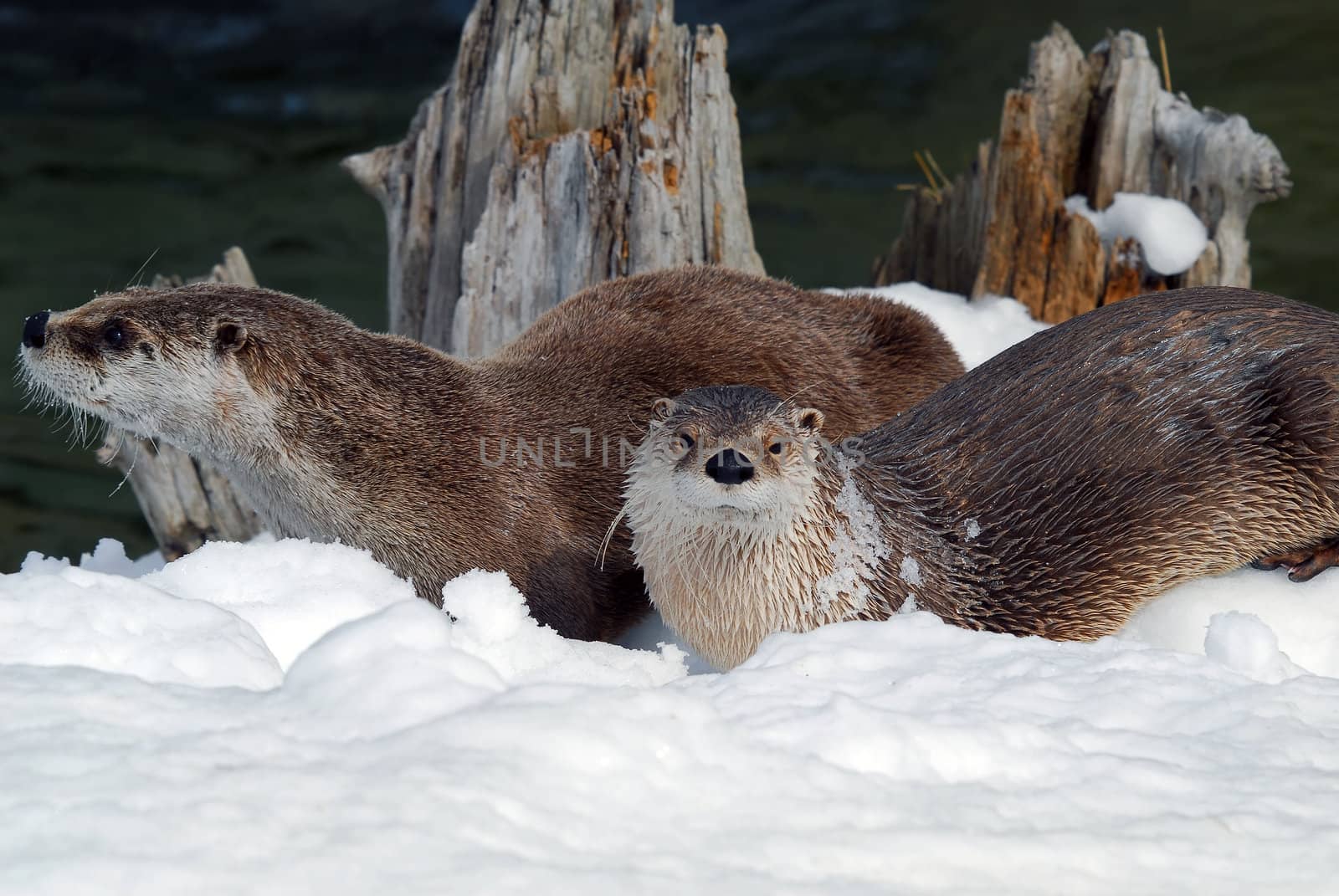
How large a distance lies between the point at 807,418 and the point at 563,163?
1719mm

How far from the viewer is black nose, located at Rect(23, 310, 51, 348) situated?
10.8 ft

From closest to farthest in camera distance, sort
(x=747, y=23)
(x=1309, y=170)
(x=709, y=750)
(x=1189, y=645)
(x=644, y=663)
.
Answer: (x=709, y=750)
(x=644, y=663)
(x=1189, y=645)
(x=1309, y=170)
(x=747, y=23)

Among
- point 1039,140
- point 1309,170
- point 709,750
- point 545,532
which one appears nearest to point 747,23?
point 1309,170

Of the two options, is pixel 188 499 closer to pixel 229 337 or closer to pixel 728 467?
pixel 229 337

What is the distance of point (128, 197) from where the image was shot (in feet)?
34.2

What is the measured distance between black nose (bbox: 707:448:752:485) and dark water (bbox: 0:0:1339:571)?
6.58 metres

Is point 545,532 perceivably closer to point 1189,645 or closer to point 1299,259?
point 1189,645

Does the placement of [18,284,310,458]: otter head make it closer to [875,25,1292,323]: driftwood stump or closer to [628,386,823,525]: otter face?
[628,386,823,525]: otter face

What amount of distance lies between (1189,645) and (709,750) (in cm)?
161

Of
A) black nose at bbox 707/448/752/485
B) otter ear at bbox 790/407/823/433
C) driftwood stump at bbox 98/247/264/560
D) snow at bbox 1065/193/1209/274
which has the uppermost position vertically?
snow at bbox 1065/193/1209/274

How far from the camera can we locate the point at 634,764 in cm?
184

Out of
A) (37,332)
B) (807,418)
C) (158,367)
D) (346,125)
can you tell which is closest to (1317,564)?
(807,418)

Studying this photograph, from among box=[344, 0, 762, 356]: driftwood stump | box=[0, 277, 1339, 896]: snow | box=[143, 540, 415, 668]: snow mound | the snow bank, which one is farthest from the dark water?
the snow bank

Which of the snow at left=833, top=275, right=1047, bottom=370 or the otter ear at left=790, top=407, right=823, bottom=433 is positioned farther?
the snow at left=833, top=275, right=1047, bottom=370
